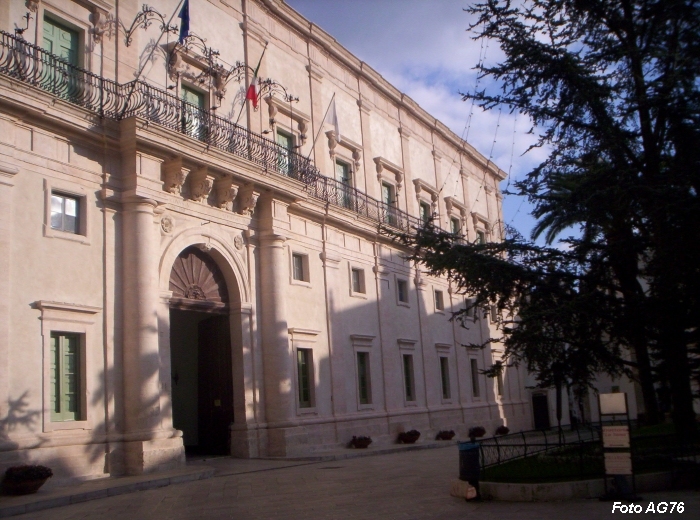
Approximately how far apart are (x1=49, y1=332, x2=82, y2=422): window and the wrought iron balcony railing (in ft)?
17.0

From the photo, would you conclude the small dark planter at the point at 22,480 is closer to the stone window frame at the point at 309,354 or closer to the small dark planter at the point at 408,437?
the stone window frame at the point at 309,354

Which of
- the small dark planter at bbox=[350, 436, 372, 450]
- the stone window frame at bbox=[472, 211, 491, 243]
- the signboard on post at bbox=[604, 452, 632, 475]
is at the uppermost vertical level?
the stone window frame at bbox=[472, 211, 491, 243]

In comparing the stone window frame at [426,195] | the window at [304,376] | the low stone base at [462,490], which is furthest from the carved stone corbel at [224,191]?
the stone window frame at [426,195]

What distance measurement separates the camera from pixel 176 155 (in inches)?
734

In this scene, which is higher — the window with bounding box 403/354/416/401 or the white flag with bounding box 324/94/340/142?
the white flag with bounding box 324/94/340/142

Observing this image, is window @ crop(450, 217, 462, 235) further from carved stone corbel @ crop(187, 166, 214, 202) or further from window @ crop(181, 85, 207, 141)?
carved stone corbel @ crop(187, 166, 214, 202)

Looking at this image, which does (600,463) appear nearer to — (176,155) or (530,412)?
(176,155)

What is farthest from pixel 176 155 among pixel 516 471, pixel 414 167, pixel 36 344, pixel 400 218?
pixel 414 167

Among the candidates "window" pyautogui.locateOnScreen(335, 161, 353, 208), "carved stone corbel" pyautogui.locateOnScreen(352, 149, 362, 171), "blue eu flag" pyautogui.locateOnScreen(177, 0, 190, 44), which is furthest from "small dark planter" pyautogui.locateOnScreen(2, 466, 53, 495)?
"carved stone corbel" pyautogui.locateOnScreen(352, 149, 362, 171)

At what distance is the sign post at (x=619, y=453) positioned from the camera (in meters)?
11.1

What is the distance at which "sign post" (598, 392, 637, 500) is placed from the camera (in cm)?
1105

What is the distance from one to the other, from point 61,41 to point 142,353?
7.45m

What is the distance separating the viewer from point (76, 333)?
16.6 m

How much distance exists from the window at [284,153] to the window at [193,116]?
296 cm
